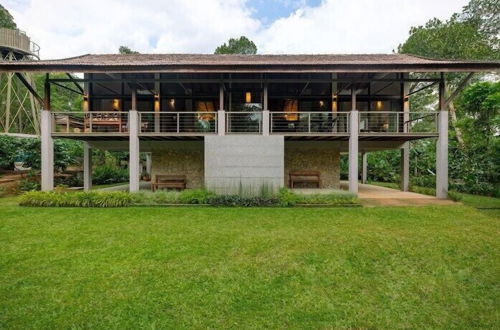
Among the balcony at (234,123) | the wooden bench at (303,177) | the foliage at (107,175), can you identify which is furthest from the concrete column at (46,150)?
the wooden bench at (303,177)

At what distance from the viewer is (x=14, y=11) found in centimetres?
2920

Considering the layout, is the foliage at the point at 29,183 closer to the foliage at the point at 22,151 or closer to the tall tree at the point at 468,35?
the foliage at the point at 22,151

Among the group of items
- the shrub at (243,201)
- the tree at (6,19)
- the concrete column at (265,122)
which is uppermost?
the tree at (6,19)

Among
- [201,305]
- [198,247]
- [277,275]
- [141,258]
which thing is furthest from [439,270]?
[141,258]

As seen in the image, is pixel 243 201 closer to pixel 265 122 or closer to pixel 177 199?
pixel 177 199

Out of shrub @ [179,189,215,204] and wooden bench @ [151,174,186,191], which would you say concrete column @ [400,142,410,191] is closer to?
shrub @ [179,189,215,204]

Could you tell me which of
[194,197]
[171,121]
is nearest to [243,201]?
[194,197]

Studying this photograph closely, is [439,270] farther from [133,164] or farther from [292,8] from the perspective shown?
[292,8]

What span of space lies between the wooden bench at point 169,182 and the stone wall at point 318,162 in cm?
560

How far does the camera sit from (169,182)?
12.7 metres

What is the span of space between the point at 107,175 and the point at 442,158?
64.9 ft

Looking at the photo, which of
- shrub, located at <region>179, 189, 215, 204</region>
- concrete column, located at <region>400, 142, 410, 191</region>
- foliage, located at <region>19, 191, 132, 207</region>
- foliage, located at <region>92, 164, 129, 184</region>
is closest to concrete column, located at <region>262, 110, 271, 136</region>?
shrub, located at <region>179, 189, 215, 204</region>

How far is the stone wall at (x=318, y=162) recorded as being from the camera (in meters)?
13.9

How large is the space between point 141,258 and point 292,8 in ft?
82.2
